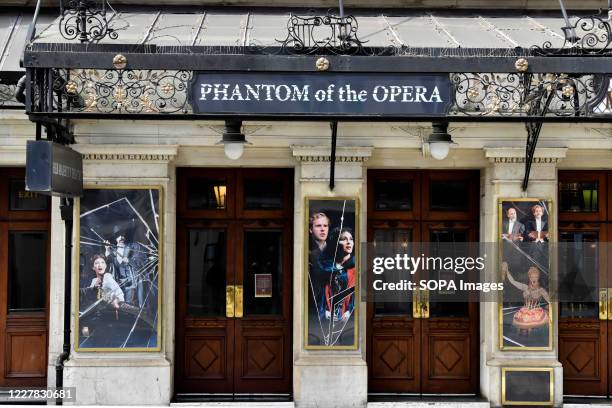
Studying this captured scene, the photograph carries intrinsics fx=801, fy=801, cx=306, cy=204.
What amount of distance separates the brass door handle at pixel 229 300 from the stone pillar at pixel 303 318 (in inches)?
38.0

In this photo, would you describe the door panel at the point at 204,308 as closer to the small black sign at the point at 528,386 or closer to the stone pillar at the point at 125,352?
the stone pillar at the point at 125,352

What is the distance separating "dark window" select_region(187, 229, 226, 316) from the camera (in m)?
11.9

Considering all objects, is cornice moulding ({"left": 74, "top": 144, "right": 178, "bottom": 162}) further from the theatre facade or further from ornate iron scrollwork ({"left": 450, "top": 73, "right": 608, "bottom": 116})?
ornate iron scrollwork ({"left": 450, "top": 73, "right": 608, "bottom": 116})

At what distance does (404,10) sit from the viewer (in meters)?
12.7

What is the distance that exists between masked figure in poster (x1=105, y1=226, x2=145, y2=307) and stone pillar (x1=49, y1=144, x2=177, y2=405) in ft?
1.07

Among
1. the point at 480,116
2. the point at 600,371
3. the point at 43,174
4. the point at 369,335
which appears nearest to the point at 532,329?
the point at 600,371

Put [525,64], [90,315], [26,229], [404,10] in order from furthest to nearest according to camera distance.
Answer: [404,10], [26,229], [90,315], [525,64]

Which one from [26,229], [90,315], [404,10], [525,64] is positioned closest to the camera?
[525,64]

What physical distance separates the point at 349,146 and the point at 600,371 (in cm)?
505

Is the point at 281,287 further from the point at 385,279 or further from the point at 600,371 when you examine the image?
the point at 600,371

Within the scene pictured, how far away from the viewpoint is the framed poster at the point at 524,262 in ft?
37.1

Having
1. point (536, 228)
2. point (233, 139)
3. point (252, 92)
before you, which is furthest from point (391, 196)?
point (252, 92)

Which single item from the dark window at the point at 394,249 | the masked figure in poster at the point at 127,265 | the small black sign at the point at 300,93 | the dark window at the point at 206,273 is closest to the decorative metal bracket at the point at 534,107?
the small black sign at the point at 300,93

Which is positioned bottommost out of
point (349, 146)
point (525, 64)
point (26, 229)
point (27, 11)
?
point (26, 229)
